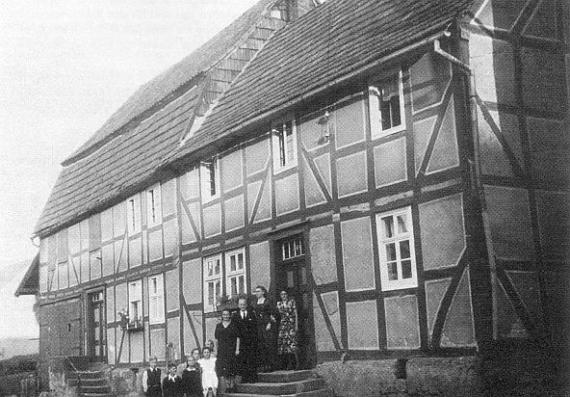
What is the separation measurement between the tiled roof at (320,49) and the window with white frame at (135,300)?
447cm

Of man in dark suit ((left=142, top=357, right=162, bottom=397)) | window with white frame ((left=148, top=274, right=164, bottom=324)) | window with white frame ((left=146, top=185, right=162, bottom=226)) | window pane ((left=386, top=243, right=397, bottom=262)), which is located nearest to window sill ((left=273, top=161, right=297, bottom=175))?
window pane ((left=386, top=243, right=397, bottom=262))

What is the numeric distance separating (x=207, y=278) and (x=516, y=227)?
27.3ft

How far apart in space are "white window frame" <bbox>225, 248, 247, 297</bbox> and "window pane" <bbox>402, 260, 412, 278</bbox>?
Result: 16.0ft

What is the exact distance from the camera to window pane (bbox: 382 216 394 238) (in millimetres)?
12680

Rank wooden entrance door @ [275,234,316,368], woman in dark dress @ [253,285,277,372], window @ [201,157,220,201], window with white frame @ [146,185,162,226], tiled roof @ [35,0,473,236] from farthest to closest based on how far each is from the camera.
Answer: window with white frame @ [146,185,162,226] < window @ [201,157,220,201] < wooden entrance door @ [275,234,316,368] < woman in dark dress @ [253,285,277,372] < tiled roof @ [35,0,473,236]

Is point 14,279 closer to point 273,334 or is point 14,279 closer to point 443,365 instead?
point 273,334

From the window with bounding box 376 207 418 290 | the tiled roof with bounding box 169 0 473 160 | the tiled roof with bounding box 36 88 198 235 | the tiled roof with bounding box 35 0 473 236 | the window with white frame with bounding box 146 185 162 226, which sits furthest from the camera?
the tiled roof with bounding box 36 88 198 235

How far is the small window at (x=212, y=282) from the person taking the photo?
57.2 feet

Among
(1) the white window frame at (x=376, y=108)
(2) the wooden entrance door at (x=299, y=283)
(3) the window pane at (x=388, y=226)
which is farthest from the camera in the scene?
(2) the wooden entrance door at (x=299, y=283)

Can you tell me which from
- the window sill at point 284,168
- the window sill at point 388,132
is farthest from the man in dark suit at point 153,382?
the window sill at point 388,132

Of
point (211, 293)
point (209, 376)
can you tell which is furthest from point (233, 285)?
point (209, 376)

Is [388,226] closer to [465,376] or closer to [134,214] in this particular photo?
[465,376]

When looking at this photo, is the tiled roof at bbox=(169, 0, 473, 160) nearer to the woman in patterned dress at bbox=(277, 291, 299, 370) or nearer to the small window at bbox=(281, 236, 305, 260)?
the small window at bbox=(281, 236, 305, 260)

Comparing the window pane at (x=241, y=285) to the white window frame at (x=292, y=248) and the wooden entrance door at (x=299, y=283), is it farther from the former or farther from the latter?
the white window frame at (x=292, y=248)
